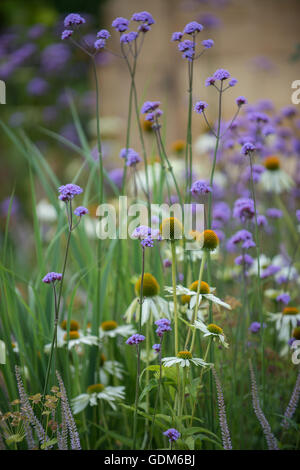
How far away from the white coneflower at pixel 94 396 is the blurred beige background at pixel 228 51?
3231mm

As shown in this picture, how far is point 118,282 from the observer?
1430 mm

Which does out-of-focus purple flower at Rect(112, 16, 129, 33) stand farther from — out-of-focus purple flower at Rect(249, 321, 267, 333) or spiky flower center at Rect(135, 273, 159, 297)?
out-of-focus purple flower at Rect(249, 321, 267, 333)

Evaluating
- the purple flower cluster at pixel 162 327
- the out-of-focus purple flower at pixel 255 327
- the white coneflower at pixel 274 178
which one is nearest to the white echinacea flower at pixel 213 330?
the purple flower cluster at pixel 162 327

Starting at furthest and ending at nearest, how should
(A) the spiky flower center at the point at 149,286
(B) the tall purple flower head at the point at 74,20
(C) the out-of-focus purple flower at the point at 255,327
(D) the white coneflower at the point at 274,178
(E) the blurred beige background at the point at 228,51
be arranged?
(E) the blurred beige background at the point at 228,51
(D) the white coneflower at the point at 274,178
(C) the out-of-focus purple flower at the point at 255,327
(A) the spiky flower center at the point at 149,286
(B) the tall purple flower head at the point at 74,20

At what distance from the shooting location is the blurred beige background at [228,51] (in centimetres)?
417

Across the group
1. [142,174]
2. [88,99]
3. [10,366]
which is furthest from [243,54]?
[10,366]

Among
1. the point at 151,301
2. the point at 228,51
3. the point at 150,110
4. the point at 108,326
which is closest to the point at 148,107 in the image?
the point at 150,110

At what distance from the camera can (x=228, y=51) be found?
4324 mm

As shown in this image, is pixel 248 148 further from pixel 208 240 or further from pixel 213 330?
pixel 213 330

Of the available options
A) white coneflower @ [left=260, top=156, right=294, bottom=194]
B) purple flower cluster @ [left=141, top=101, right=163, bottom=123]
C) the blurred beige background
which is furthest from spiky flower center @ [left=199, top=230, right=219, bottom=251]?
the blurred beige background

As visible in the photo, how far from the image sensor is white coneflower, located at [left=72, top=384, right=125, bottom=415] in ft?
3.94

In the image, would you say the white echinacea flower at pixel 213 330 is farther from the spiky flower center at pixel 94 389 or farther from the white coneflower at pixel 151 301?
the spiky flower center at pixel 94 389
